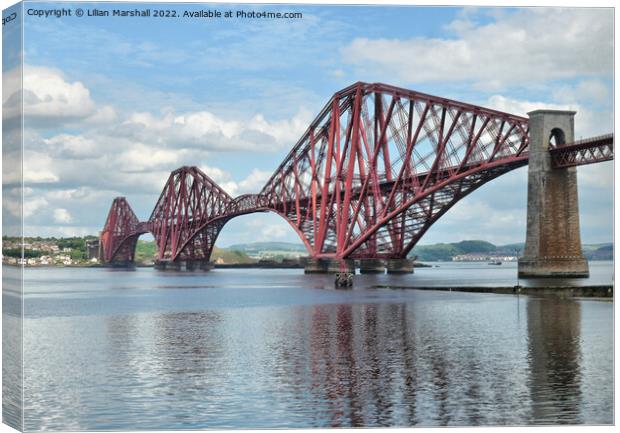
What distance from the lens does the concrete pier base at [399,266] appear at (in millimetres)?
124450

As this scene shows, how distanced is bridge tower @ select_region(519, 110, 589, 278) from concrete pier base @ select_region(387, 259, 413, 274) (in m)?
44.8

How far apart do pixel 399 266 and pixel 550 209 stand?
4964 centimetres

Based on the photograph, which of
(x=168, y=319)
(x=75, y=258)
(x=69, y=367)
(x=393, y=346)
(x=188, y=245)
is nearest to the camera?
(x=69, y=367)

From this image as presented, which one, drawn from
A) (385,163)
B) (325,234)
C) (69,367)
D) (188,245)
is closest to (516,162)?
(385,163)

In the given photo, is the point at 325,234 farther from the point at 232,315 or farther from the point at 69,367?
the point at 69,367

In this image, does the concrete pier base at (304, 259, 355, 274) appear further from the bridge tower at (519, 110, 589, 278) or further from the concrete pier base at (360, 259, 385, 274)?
the bridge tower at (519, 110, 589, 278)

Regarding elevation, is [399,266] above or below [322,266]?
below

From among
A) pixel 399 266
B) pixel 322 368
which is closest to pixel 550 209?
pixel 399 266

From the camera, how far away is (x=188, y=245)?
18750 centimetres

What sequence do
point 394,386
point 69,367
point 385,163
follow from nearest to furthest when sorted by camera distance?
1. point 394,386
2. point 69,367
3. point 385,163

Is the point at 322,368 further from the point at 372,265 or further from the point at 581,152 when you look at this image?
the point at 372,265

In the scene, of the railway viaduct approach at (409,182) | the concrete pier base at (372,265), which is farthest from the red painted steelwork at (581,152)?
the concrete pier base at (372,265)

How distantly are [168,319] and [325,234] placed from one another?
228 feet

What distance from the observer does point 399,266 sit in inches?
4943
